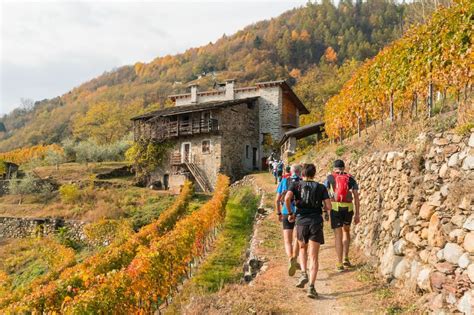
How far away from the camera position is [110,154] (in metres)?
45.2

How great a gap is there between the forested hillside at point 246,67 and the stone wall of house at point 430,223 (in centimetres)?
5298

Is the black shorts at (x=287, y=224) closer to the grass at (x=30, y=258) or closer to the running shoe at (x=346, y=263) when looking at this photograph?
the running shoe at (x=346, y=263)

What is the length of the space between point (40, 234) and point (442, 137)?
2665 cm

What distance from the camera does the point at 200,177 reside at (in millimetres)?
31641

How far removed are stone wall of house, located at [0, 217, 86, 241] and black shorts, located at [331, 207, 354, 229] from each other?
856 inches

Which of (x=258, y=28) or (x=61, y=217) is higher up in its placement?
(x=258, y=28)

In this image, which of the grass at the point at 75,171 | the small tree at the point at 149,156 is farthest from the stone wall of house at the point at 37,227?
the small tree at the point at 149,156

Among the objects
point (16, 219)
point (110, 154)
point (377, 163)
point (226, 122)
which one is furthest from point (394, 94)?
point (110, 154)

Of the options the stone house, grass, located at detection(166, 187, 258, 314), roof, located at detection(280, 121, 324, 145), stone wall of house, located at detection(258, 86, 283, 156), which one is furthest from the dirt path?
stone wall of house, located at detection(258, 86, 283, 156)

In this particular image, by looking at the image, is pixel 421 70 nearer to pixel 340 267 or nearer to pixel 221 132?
pixel 340 267

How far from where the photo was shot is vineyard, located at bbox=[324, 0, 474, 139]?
8181 mm

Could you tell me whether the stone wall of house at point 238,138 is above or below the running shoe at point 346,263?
above

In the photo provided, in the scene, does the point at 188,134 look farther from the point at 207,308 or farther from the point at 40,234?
the point at 207,308

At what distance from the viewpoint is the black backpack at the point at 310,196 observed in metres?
6.13
